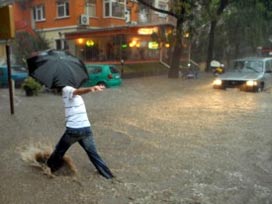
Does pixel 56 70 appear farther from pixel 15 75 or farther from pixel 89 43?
pixel 89 43

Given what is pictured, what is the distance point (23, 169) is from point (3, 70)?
16.5m

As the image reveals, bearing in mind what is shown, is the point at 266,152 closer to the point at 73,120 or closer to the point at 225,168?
the point at 225,168

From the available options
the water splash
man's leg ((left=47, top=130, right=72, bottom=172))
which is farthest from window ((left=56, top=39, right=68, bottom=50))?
man's leg ((left=47, top=130, right=72, bottom=172))

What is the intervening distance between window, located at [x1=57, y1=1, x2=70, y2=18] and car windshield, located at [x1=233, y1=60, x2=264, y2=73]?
1815 cm

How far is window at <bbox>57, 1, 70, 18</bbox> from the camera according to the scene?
33.2 metres

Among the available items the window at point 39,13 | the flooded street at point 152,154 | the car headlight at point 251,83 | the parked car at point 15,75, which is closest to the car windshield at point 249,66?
the car headlight at point 251,83

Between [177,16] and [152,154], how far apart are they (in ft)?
60.9

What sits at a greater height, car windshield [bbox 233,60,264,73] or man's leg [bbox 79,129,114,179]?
car windshield [bbox 233,60,264,73]

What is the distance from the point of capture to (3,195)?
5.43 meters

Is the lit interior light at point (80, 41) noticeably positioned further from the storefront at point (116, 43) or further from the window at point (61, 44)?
the window at point (61, 44)

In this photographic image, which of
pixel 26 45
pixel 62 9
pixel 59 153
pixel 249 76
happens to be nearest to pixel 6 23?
pixel 59 153

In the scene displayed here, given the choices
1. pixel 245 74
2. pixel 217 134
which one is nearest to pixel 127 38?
pixel 245 74

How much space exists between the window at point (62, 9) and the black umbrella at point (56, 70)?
91.5 ft

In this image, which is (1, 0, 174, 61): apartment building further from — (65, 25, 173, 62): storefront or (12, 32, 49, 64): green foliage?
(12, 32, 49, 64): green foliage
